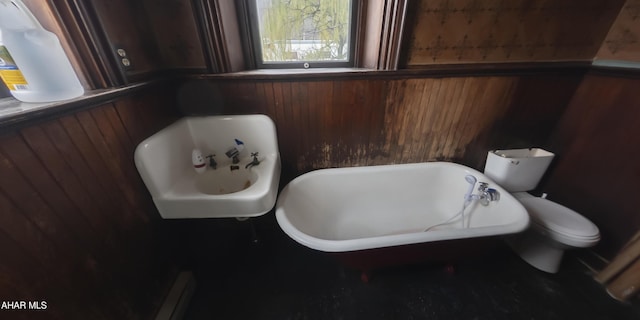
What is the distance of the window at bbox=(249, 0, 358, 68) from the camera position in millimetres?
1201

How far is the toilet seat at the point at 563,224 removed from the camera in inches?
43.3

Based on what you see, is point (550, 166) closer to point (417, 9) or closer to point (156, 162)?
point (417, 9)

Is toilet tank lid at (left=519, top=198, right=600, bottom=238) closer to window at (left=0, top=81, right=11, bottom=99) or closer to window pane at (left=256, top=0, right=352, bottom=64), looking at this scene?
window pane at (left=256, top=0, right=352, bottom=64)

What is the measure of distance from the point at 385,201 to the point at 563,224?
0.99 metres

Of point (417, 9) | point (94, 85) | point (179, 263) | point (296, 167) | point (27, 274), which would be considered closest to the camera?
point (27, 274)

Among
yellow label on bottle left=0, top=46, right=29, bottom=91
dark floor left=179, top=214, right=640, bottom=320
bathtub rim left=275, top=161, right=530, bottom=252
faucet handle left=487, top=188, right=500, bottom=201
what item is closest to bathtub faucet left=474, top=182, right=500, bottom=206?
faucet handle left=487, top=188, right=500, bottom=201

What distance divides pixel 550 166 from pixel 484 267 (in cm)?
93

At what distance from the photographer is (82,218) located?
2.27ft

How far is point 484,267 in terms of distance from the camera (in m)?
1.31

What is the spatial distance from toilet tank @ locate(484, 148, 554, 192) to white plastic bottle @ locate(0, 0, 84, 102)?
2253mm

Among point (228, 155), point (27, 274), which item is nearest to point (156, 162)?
point (228, 155)

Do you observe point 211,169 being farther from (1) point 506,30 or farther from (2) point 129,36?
(1) point 506,30

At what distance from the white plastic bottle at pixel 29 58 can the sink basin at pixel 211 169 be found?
0.98 feet

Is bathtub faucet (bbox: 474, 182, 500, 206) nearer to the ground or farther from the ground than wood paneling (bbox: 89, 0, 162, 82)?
nearer to the ground
